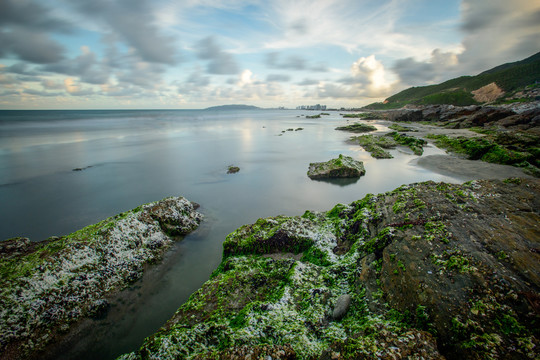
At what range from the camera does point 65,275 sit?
4.08 m

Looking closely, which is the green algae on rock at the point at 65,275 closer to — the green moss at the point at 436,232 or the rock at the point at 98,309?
the rock at the point at 98,309

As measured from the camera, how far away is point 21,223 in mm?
7297

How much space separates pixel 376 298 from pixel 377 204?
10.0 feet

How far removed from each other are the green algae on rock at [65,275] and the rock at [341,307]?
4236 mm

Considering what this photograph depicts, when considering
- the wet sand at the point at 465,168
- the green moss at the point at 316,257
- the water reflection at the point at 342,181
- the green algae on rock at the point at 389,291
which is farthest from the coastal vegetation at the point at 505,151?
the green moss at the point at 316,257

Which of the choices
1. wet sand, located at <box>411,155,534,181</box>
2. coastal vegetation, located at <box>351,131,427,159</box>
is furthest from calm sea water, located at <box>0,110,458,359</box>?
wet sand, located at <box>411,155,534,181</box>

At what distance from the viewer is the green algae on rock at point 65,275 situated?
3439mm

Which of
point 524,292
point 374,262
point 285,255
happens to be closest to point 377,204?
point 374,262

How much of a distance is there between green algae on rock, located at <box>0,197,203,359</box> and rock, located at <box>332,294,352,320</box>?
424cm

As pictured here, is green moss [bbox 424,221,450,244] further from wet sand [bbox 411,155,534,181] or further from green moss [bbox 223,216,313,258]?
wet sand [bbox 411,155,534,181]

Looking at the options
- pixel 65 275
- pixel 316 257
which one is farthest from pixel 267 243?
pixel 65 275

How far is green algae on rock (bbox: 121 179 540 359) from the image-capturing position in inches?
96.9

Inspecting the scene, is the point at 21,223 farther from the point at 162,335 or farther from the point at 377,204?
the point at 377,204

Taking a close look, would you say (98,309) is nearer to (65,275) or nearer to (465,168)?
(65,275)
